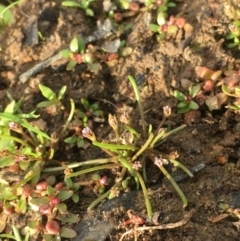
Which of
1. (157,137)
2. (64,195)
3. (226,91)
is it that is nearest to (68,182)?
(64,195)

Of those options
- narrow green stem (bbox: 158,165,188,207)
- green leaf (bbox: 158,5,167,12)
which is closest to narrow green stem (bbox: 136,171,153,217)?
narrow green stem (bbox: 158,165,188,207)

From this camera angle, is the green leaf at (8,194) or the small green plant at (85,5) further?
the small green plant at (85,5)

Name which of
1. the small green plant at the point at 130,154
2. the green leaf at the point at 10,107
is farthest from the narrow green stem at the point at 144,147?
the green leaf at the point at 10,107

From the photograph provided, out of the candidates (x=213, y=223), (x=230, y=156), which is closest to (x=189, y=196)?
(x=213, y=223)

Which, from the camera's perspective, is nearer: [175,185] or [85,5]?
[175,185]

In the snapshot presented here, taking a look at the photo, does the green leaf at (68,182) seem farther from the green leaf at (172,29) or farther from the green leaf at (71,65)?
the green leaf at (172,29)

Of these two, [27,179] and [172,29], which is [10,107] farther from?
[172,29]
